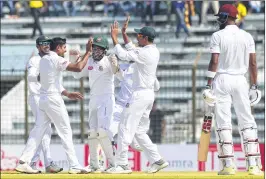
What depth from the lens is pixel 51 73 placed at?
1838 cm

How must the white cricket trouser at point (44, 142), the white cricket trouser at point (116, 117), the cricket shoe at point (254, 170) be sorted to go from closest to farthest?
the cricket shoe at point (254, 170) → the white cricket trouser at point (44, 142) → the white cricket trouser at point (116, 117)

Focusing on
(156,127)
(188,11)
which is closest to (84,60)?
(156,127)

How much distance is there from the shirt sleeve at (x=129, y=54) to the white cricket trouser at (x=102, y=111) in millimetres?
1030

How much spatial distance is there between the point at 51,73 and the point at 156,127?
8.81 m

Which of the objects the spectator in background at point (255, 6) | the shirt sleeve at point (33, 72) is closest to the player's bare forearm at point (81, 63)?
the shirt sleeve at point (33, 72)

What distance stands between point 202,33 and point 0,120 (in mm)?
7158

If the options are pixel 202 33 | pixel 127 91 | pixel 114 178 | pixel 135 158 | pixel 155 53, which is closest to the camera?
pixel 114 178

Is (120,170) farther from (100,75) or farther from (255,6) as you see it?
(255,6)

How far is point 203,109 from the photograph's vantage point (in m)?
26.6

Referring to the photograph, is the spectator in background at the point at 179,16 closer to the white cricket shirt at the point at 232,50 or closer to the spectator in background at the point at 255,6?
the spectator in background at the point at 255,6

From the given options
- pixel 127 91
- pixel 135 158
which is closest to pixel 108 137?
pixel 127 91

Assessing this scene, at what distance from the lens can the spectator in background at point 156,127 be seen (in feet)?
88.0

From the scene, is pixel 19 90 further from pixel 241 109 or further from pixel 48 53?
pixel 241 109

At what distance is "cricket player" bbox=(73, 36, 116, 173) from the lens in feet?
60.5
